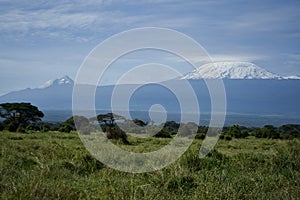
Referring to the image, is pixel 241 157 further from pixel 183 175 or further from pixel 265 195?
pixel 265 195

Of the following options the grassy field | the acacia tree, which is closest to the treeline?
the acacia tree

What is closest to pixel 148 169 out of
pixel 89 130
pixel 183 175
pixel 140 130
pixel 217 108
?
pixel 183 175

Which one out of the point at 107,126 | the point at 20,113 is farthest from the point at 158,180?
the point at 20,113

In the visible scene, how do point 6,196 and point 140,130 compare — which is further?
point 140,130

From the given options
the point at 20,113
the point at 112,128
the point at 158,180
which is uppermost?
the point at 20,113

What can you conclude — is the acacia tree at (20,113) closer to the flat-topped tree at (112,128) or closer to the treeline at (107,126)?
the treeline at (107,126)

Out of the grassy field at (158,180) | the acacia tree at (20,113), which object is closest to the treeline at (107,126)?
the acacia tree at (20,113)

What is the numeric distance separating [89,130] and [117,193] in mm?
15276

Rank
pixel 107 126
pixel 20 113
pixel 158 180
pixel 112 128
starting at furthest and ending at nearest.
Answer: pixel 20 113, pixel 107 126, pixel 112 128, pixel 158 180

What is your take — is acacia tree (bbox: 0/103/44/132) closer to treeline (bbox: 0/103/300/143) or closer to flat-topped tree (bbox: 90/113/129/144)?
treeline (bbox: 0/103/300/143)

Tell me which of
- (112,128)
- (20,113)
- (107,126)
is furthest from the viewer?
(20,113)

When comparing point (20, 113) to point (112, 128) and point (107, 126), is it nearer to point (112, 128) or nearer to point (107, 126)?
point (107, 126)

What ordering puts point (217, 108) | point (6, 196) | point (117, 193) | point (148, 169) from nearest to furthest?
1. point (6, 196)
2. point (117, 193)
3. point (148, 169)
4. point (217, 108)

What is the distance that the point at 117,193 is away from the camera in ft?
19.1
